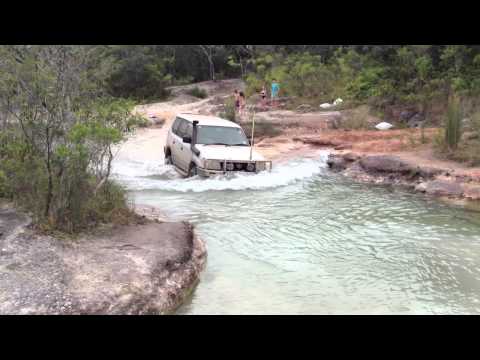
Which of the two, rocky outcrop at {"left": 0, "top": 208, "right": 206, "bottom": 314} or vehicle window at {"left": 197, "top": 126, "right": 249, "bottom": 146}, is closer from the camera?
rocky outcrop at {"left": 0, "top": 208, "right": 206, "bottom": 314}

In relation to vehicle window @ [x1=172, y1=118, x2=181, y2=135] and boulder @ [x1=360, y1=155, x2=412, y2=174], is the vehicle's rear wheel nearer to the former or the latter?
vehicle window @ [x1=172, y1=118, x2=181, y2=135]

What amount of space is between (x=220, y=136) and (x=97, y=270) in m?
7.53

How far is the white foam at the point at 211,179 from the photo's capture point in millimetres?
12211

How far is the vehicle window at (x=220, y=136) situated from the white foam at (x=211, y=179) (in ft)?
3.33

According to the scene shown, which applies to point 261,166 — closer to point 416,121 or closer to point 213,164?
point 213,164

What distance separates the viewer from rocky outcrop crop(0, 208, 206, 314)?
5.18 m

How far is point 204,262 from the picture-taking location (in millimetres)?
7480

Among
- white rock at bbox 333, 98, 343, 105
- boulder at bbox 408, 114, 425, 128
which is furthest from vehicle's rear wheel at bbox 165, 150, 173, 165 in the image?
white rock at bbox 333, 98, 343, 105

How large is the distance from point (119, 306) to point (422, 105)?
1819 cm

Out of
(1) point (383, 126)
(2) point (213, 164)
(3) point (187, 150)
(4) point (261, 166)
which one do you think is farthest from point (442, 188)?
(1) point (383, 126)

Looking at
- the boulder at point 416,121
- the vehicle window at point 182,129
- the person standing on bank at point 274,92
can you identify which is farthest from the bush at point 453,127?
the person standing on bank at point 274,92

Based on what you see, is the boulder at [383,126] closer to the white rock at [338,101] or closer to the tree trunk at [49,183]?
the white rock at [338,101]

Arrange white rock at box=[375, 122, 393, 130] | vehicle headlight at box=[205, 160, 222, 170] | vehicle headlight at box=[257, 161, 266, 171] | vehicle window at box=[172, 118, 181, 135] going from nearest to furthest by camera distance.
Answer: vehicle headlight at box=[205, 160, 222, 170], vehicle headlight at box=[257, 161, 266, 171], vehicle window at box=[172, 118, 181, 135], white rock at box=[375, 122, 393, 130]

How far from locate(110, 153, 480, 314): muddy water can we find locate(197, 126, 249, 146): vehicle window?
3.53ft
